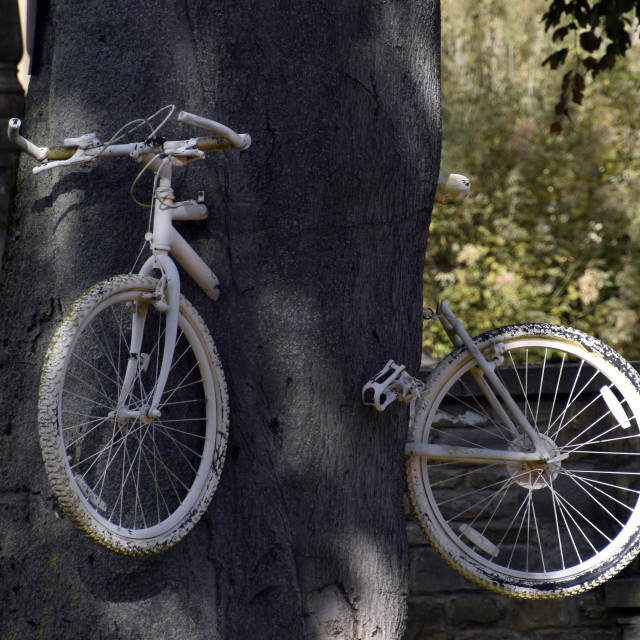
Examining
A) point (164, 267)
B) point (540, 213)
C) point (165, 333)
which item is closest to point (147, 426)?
point (165, 333)

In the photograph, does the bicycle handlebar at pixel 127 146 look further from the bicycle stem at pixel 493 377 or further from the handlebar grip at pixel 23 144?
the bicycle stem at pixel 493 377

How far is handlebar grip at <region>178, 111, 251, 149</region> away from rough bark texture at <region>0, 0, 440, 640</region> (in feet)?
0.72

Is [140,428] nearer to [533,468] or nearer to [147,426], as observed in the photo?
[147,426]

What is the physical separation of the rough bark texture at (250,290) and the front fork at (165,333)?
0.16 m

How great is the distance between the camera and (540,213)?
19.4 feet

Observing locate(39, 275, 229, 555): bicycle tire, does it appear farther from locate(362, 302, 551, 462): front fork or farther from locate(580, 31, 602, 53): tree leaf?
locate(580, 31, 602, 53): tree leaf

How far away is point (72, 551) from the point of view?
81.6 inches

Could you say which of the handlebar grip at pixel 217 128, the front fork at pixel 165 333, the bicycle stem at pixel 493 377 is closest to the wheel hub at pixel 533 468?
the bicycle stem at pixel 493 377

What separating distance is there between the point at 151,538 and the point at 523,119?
16.5 ft

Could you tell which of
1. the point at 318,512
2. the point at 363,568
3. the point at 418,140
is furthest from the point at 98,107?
the point at 363,568

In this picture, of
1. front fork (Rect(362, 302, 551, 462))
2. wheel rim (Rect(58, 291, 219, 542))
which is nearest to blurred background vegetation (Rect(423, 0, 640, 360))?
front fork (Rect(362, 302, 551, 462))

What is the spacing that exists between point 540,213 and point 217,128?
4430 mm

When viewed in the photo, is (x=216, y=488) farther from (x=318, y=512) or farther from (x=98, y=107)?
(x=98, y=107)

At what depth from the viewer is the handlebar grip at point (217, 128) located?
1.82 meters
